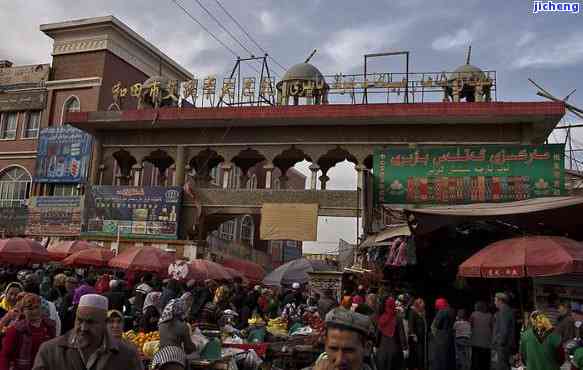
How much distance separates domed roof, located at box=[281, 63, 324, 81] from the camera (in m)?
24.7

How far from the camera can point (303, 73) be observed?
25.0 metres

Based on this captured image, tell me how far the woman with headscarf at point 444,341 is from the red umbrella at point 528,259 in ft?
2.55

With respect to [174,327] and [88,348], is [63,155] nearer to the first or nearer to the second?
[174,327]

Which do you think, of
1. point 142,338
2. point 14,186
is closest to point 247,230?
point 14,186

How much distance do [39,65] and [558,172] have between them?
25.1 metres

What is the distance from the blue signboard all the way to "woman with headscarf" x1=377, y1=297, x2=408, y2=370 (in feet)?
65.5

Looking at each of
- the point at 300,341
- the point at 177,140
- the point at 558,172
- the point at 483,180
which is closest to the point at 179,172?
the point at 177,140

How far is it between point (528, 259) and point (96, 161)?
759 inches

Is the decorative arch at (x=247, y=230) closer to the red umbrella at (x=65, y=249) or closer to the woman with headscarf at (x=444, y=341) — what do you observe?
the red umbrella at (x=65, y=249)

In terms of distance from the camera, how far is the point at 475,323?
9.52 metres

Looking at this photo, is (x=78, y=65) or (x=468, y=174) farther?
(x=78, y=65)

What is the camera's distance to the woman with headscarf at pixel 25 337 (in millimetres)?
3998

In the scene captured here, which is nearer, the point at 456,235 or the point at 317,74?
the point at 456,235

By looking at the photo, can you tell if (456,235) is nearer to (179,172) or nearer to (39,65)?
(179,172)
